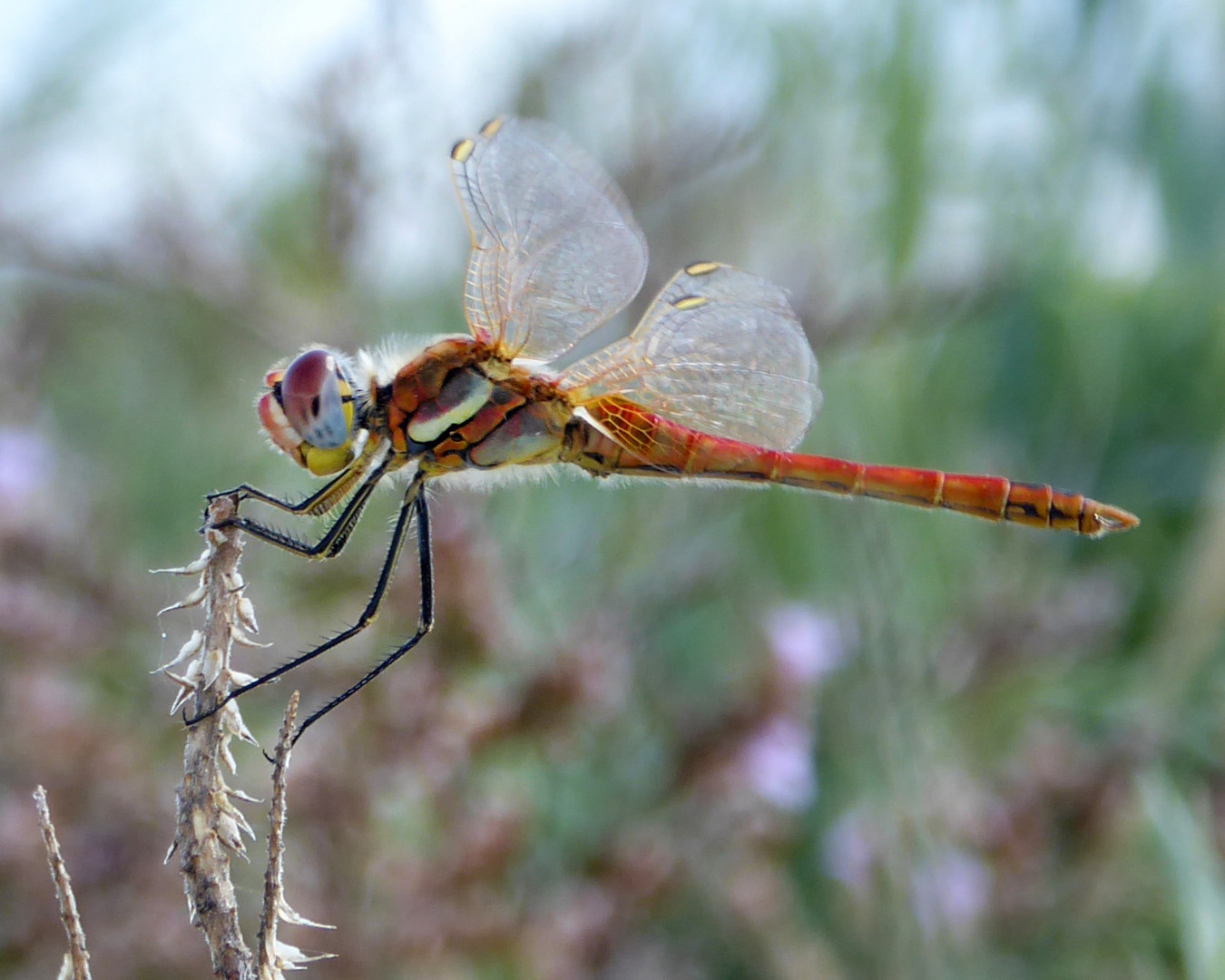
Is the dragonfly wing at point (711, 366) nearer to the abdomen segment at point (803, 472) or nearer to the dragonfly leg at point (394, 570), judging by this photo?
the abdomen segment at point (803, 472)

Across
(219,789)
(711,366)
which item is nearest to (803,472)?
(711,366)

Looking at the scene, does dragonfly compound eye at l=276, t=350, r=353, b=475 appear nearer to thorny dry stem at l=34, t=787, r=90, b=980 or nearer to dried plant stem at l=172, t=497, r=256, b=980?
dried plant stem at l=172, t=497, r=256, b=980

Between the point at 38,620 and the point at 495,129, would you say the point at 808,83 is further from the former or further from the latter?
the point at 38,620

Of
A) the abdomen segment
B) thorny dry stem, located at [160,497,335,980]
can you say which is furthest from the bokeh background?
thorny dry stem, located at [160,497,335,980]

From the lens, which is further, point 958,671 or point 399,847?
point 958,671

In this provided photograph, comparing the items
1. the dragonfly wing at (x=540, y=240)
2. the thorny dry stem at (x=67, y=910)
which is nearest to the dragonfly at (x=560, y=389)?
the dragonfly wing at (x=540, y=240)

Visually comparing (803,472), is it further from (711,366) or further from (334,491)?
(334,491)

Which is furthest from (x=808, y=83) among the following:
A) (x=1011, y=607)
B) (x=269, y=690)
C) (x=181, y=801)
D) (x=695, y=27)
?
(x=181, y=801)
